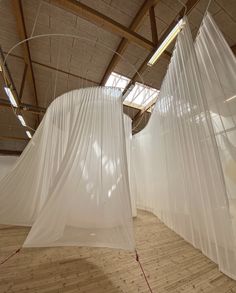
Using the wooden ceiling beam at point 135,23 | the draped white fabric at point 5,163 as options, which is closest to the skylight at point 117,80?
the wooden ceiling beam at point 135,23

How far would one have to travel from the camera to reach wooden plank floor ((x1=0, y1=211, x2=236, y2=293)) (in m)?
1.37

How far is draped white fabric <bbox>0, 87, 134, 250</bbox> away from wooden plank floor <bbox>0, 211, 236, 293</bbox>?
35cm

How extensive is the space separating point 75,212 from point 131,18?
3.40 metres

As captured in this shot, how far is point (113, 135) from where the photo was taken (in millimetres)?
1842

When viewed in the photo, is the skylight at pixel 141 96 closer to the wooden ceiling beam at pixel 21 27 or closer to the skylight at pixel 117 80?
the skylight at pixel 117 80

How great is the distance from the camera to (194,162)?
1567mm

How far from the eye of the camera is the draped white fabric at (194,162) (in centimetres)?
135

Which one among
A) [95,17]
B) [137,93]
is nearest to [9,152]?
[137,93]

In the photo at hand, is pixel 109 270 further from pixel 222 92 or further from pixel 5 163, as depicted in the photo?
pixel 5 163

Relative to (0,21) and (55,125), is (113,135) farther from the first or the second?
(0,21)

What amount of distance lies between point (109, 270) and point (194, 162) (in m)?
1.47

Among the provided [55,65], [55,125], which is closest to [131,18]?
[55,65]

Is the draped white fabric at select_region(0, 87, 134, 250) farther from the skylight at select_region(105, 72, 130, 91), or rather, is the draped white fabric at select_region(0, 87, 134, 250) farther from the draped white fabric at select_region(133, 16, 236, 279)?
the skylight at select_region(105, 72, 130, 91)

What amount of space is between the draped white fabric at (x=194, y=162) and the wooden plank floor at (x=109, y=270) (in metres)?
0.20
